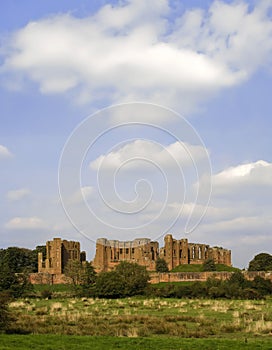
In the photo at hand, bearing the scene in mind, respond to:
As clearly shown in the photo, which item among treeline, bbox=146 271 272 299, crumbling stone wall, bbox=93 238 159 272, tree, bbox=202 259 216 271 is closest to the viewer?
treeline, bbox=146 271 272 299

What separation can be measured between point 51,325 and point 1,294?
2.63 m

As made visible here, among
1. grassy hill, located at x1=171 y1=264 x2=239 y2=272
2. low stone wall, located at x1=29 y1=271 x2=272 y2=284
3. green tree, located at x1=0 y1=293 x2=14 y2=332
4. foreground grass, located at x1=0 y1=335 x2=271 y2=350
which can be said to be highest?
grassy hill, located at x1=171 y1=264 x2=239 y2=272

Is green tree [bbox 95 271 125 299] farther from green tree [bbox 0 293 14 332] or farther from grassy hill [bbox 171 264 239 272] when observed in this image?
grassy hill [bbox 171 264 239 272]

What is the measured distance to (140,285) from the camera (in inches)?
2327

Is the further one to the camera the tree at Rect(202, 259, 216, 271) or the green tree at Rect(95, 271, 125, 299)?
the tree at Rect(202, 259, 216, 271)

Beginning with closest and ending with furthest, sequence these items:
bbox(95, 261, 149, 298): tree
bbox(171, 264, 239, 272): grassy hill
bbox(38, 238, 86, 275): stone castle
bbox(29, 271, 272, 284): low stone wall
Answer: bbox(95, 261, 149, 298): tree → bbox(29, 271, 272, 284): low stone wall → bbox(171, 264, 239, 272): grassy hill → bbox(38, 238, 86, 275): stone castle

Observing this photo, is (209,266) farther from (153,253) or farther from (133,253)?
(133,253)

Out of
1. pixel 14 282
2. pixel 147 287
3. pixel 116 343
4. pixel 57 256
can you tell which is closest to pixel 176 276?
pixel 147 287

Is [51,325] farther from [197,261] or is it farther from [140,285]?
[197,261]

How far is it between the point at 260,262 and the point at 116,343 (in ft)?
280

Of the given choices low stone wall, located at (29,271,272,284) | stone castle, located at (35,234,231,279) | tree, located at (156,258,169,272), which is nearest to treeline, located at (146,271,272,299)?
low stone wall, located at (29,271,272,284)

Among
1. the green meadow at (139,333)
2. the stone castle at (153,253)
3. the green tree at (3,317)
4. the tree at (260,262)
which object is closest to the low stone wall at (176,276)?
the stone castle at (153,253)

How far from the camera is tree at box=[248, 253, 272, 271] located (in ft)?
323

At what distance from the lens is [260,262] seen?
10062 cm
